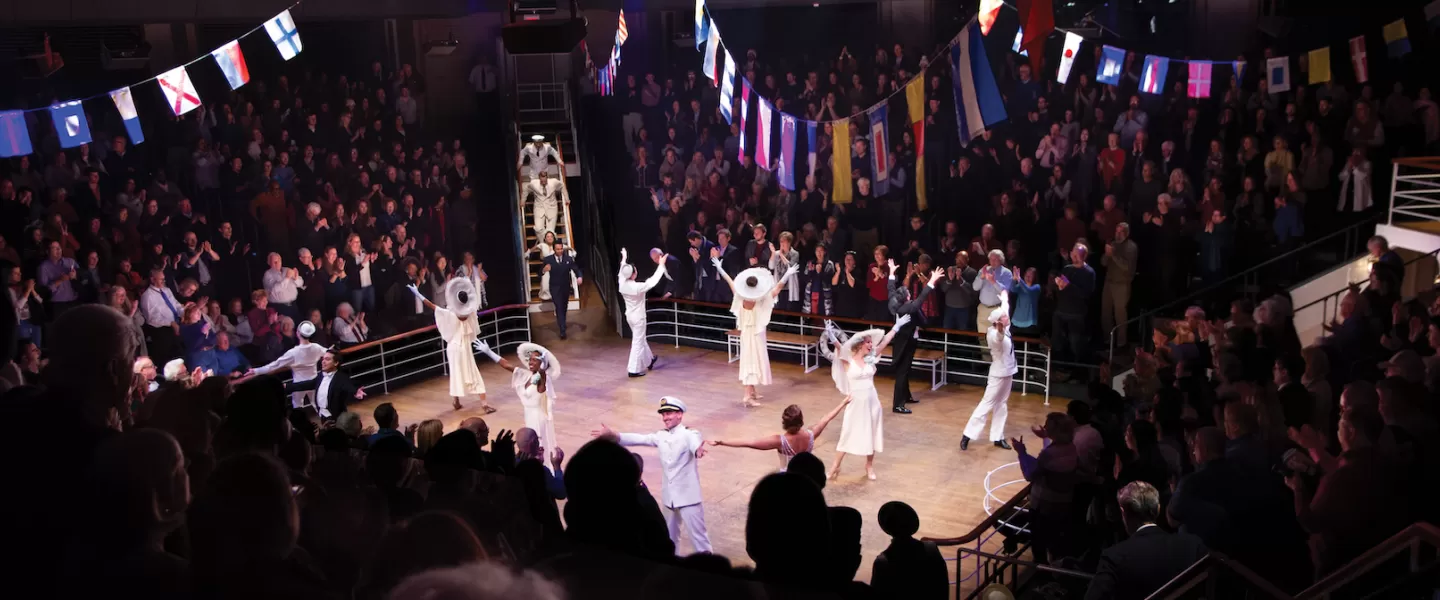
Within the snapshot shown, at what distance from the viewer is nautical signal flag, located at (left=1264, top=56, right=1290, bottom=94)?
12703 millimetres

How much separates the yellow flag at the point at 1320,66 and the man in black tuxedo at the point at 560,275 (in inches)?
385

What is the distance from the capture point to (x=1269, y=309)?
9727mm

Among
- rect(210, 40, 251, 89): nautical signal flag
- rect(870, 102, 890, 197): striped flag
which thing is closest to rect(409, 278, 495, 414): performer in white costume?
rect(210, 40, 251, 89): nautical signal flag

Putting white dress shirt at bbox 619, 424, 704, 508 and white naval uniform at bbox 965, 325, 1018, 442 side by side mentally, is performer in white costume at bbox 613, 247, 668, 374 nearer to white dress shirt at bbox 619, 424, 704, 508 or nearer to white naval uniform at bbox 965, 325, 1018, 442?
white naval uniform at bbox 965, 325, 1018, 442

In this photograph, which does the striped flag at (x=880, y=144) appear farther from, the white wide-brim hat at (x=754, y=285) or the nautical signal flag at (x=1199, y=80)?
the nautical signal flag at (x=1199, y=80)

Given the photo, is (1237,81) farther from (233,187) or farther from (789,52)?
(233,187)

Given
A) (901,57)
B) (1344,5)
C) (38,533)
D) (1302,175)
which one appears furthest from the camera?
(901,57)

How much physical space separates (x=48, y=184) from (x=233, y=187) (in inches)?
90.8

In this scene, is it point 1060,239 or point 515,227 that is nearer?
point 1060,239

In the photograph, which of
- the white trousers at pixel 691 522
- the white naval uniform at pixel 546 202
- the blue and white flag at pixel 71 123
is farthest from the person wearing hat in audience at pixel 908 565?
the white naval uniform at pixel 546 202

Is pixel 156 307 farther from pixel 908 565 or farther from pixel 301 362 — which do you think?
pixel 908 565

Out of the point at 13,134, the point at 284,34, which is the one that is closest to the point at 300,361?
the point at 284,34

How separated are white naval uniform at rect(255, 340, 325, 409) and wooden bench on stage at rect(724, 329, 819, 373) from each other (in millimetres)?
5322

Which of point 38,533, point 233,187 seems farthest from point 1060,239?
point 38,533
